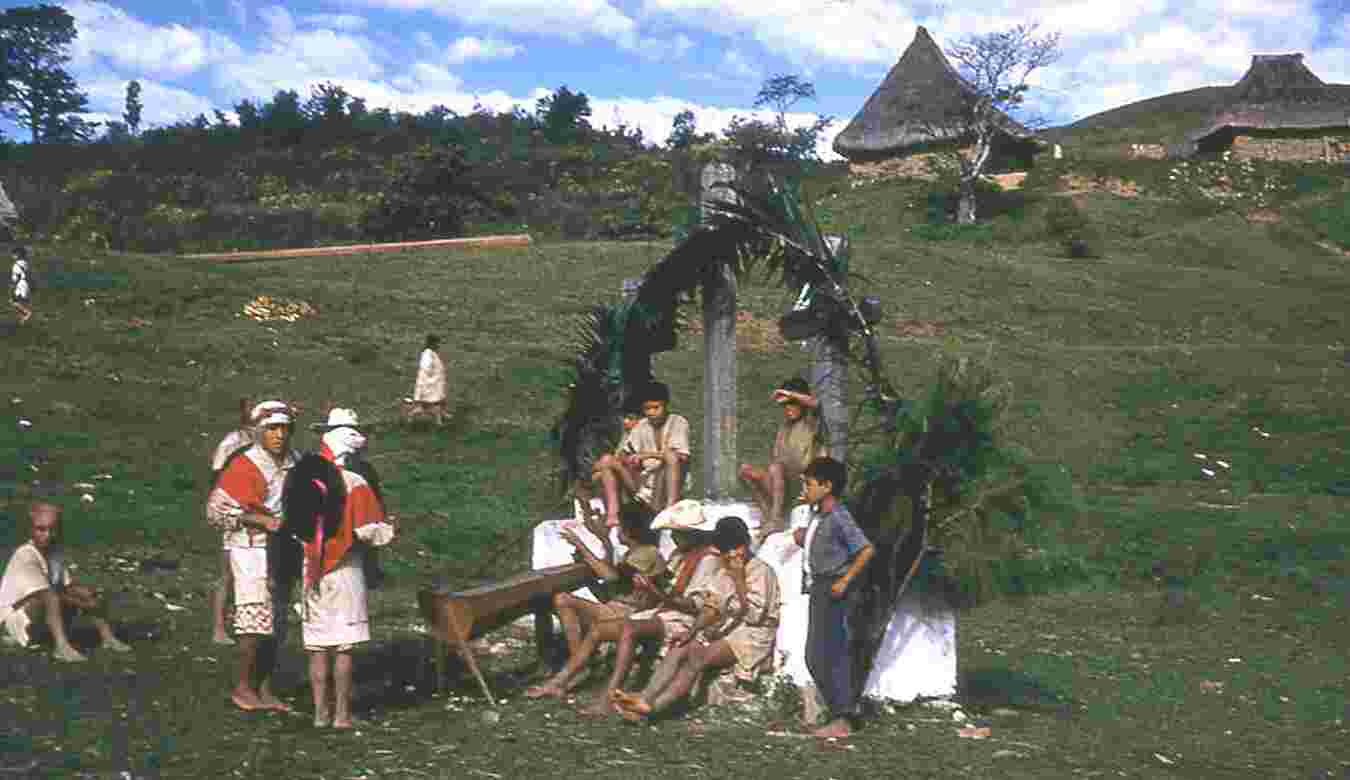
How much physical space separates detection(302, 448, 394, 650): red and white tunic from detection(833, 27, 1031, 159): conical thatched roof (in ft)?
141

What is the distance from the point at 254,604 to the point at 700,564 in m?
2.34

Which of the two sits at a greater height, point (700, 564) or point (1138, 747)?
point (700, 564)

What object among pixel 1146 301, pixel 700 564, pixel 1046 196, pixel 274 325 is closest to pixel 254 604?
pixel 700 564

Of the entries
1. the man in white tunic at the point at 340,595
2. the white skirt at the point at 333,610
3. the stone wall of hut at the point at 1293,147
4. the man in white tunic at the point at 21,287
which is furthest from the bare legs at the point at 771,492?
the stone wall of hut at the point at 1293,147

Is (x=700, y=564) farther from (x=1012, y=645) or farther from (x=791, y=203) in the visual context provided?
(x=1012, y=645)

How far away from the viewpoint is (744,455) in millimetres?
20109

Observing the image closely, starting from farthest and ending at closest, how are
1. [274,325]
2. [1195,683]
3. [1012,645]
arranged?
[274,325], [1012,645], [1195,683]

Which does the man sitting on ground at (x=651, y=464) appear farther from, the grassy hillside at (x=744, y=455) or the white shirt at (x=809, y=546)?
the white shirt at (x=809, y=546)

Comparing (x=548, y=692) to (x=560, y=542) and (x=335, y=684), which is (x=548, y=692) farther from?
(x=560, y=542)

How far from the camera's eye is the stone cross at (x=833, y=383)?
386 inches

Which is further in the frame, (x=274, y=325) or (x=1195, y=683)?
(x=274, y=325)

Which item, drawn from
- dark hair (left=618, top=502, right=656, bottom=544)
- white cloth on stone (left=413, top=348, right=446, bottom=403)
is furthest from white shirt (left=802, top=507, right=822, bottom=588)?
white cloth on stone (left=413, top=348, right=446, bottom=403)

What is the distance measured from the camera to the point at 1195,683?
37.1ft

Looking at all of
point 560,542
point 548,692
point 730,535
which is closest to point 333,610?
point 548,692
